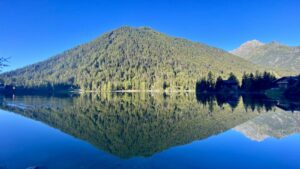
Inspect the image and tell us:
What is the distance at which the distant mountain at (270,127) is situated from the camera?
30.1 m

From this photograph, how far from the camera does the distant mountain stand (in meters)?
30.1

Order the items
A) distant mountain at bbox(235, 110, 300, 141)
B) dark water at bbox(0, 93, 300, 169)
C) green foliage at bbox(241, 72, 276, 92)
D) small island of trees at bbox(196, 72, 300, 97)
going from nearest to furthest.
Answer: dark water at bbox(0, 93, 300, 169)
distant mountain at bbox(235, 110, 300, 141)
small island of trees at bbox(196, 72, 300, 97)
green foliage at bbox(241, 72, 276, 92)

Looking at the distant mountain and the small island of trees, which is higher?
the small island of trees

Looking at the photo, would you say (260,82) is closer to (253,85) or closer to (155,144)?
(253,85)

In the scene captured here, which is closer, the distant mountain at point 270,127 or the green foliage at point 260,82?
the distant mountain at point 270,127

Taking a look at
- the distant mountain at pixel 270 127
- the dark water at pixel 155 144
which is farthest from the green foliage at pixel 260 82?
the dark water at pixel 155 144

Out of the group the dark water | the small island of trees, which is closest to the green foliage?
the small island of trees

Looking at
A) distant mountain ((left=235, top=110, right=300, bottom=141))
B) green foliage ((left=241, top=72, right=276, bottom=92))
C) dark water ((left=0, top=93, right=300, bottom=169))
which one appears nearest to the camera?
dark water ((left=0, top=93, right=300, bottom=169))

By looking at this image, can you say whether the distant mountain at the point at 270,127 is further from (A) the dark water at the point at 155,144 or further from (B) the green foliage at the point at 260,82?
(B) the green foliage at the point at 260,82

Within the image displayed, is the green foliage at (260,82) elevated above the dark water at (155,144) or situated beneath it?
elevated above

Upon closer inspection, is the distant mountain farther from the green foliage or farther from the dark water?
the green foliage

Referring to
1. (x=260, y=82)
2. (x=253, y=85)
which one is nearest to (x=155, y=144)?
(x=260, y=82)

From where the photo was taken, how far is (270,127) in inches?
1339

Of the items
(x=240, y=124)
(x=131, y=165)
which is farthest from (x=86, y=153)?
(x=240, y=124)
